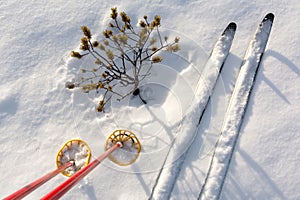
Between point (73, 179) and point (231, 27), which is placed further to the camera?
point (231, 27)

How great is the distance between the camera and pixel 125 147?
3.76 meters

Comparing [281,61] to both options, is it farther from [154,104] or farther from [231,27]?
[154,104]

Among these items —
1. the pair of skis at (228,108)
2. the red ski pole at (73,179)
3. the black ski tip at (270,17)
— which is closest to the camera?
the red ski pole at (73,179)

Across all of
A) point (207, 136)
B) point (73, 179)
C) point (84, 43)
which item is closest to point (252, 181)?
point (207, 136)

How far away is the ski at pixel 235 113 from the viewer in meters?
3.59

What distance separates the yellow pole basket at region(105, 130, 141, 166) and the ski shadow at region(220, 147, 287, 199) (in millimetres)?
1156

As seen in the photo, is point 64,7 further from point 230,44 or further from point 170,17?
point 230,44

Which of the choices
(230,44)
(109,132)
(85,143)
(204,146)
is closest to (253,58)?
(230,44)

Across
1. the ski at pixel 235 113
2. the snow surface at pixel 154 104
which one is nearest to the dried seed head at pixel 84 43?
the snow surface at pixel 154 104

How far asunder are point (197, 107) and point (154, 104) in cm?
55

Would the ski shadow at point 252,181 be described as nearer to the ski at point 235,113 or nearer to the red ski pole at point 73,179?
the ski at point 235,113

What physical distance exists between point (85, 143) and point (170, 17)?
2.01 m

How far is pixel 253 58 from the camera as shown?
12.7ft

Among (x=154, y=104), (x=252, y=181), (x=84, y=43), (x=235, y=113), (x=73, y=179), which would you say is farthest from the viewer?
(x=154, y=104)
